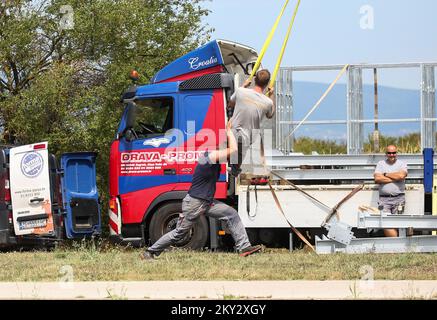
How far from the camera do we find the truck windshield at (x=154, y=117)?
15.7 meters

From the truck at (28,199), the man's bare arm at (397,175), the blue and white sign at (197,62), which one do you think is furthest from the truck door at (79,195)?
the man's bare arm at (397,175)

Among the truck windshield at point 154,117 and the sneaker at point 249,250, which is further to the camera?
the truck windshield at point 154,117

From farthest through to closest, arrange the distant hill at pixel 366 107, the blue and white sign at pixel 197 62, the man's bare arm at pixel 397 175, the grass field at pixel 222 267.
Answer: the blue and white sign at pixel 197 62, the distant hill at pixel 366 107, the man's bare arm at pixel 397 175, the grass field at pixel 222 267

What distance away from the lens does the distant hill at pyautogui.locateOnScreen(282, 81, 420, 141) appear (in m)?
15.5

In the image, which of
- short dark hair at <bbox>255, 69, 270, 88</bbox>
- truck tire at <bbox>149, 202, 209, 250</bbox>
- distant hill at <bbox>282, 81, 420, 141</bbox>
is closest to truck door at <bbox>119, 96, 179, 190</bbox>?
truck tire at <bbox>149, 202, 209, 250</bbox>

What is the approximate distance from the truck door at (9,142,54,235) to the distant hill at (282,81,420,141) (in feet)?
15.2

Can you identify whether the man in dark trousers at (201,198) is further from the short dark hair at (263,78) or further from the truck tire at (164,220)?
the truck tire at (164,220)

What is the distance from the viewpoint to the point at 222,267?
38.5 feet

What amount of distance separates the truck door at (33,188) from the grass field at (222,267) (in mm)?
2645

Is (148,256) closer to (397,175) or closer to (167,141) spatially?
(167,141)

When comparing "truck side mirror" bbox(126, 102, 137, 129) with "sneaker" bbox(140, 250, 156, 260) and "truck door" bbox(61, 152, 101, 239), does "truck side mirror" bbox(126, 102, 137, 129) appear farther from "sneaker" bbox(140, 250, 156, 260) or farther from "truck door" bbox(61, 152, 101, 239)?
"sneaker" bbox(140, 250, 156, 260)

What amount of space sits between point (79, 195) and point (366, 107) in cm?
562
